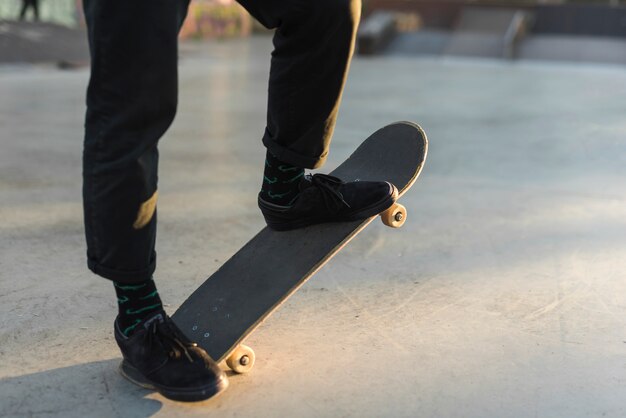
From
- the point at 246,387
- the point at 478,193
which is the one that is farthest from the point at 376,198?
the point at 478,193

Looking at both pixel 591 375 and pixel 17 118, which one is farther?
pixel 17 118

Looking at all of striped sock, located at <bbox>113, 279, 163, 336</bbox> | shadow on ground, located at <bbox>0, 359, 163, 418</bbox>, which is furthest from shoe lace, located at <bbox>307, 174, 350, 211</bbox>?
shadow on ground, located at <bbox>0, 359, 163, 418</bbox>

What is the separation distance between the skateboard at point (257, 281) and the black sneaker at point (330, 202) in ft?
0.06

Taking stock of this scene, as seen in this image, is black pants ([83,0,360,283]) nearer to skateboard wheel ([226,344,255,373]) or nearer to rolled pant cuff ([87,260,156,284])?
rolled pant cuff ([87,260,156,284])

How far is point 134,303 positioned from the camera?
1.32 m

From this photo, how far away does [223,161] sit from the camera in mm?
3420

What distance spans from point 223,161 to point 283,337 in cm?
193

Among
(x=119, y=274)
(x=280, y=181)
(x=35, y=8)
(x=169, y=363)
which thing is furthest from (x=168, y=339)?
(x=35, y=8)

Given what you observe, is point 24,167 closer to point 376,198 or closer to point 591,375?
point 376,198

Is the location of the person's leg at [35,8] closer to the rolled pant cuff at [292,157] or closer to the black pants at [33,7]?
the black pants at [33,7]

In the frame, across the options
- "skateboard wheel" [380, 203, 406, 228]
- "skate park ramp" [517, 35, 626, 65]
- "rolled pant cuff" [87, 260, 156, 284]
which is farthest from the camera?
"skate park ramp" [517, 35, 626, 65]

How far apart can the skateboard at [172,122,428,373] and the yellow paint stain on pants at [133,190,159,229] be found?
0.90ft

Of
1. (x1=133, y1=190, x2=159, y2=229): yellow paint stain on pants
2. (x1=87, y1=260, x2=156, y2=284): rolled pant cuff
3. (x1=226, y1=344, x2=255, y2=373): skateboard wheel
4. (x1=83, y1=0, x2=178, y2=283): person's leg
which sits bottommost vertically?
(x1=226, y1=344, x2=255, y2=373): skateboard wheel

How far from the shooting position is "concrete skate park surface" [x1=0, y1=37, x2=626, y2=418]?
1.35 m
